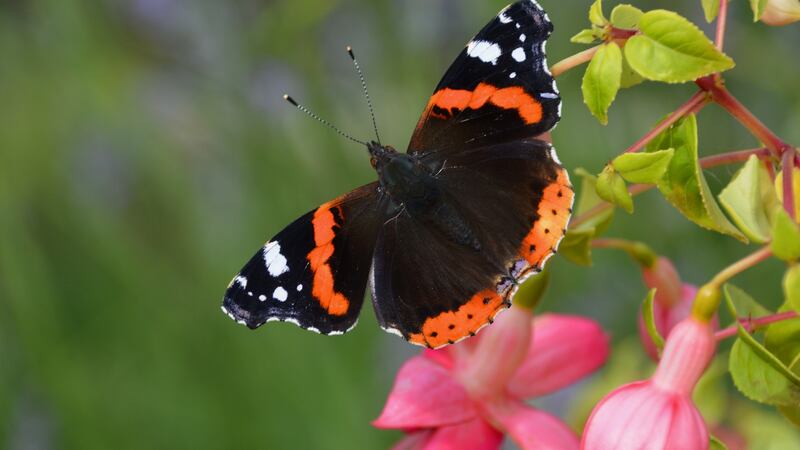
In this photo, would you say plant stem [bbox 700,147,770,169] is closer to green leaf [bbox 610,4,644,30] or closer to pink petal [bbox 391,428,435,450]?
green leaf [bbox 610,4,644,30]

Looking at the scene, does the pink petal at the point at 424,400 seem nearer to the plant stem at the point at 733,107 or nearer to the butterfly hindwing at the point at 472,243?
the butterfly hindwing at the point at 472,243

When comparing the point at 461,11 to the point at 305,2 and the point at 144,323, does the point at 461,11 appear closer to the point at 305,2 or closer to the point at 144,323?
the point at 305,2

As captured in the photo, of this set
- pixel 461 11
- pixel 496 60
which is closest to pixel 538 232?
pixel 496 60

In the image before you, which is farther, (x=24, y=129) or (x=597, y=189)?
(x=24, y=129)

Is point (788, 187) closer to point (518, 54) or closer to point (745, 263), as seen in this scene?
point (745, 263)

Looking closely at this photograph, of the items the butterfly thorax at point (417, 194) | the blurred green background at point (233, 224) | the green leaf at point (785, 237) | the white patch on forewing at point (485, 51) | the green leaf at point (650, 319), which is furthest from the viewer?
the blurred green background at point (233, 224)

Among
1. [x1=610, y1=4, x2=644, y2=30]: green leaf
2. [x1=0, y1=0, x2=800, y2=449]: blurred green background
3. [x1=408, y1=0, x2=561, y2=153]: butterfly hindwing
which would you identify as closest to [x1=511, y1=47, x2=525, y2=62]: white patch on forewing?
[x1=408, y1=0, x2=561, y2=153]: butterfly hindwing

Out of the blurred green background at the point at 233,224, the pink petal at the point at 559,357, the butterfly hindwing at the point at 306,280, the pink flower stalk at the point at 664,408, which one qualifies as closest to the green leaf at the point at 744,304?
the pink flower stalk at the point at 664,408
